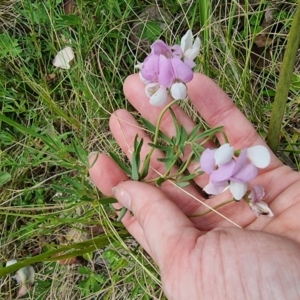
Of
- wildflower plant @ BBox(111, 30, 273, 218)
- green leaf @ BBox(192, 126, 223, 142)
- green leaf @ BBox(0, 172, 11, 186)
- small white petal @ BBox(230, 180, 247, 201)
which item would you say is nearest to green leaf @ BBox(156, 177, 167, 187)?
wildflower plant @ BBox(111, 30, 273, 218)

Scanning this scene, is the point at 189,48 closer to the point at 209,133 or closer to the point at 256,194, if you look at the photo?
the point at 209,133

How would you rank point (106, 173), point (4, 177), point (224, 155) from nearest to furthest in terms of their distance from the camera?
point (224, 155) → point (106, 173) → point (4, 177)

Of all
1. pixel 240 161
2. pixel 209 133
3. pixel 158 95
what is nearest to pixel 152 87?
pixel 158 95

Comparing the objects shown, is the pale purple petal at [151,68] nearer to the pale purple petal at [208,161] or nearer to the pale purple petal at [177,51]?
the pale purple petal at [177,51]

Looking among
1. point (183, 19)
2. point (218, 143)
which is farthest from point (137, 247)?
point (183, 19)

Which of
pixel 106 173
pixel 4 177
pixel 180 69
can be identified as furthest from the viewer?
pixel 4 177

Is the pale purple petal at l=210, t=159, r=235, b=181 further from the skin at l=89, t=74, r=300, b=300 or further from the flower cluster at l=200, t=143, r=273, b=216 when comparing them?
the skin at l=89, t=74, r=300, b=300

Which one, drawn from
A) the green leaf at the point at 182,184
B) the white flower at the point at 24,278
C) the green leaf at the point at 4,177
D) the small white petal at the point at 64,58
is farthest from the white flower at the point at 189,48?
the white flower at the point at 24,278
